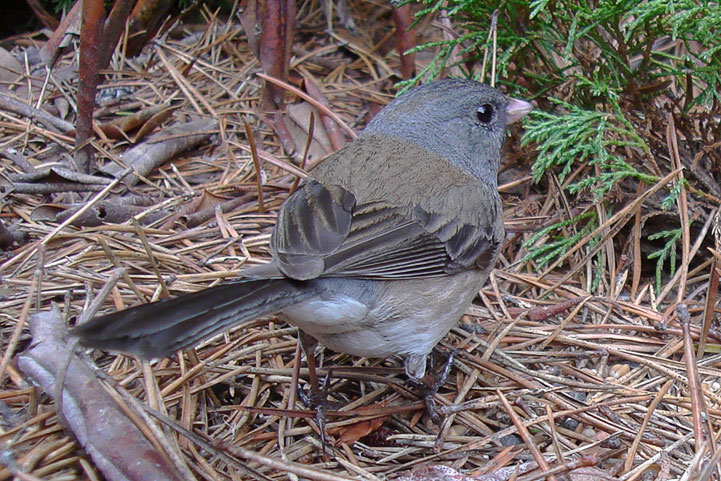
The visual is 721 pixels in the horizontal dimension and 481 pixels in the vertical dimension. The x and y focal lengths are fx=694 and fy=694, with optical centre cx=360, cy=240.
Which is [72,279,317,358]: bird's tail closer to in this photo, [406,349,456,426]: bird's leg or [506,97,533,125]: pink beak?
[406,349,456,426]: bird's leg

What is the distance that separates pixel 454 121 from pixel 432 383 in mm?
1106

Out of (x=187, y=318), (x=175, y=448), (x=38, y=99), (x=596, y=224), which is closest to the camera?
(x=187, y=318)

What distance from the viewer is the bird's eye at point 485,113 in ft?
9.68

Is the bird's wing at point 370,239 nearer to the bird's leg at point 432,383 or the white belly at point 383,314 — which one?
the white belly at point 383,314

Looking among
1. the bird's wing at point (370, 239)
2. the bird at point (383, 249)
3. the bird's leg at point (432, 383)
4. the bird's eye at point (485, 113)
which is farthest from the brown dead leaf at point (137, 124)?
the bird's leg at point (432, 383)

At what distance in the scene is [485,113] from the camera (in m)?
2.96

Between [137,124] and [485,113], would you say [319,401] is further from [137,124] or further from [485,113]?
[137,124]

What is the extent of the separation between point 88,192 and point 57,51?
113 cm

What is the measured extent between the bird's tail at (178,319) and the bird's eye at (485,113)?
145cm

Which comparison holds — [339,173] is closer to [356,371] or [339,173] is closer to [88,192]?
[356,371]

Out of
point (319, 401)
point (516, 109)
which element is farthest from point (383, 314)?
point (516, 109)

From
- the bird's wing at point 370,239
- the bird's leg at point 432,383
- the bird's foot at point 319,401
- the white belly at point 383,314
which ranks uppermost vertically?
the bird's wing at point 370,239

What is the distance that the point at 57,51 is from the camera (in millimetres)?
3877

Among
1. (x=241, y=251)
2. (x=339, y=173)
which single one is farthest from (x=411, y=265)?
(x=241, y=251)
